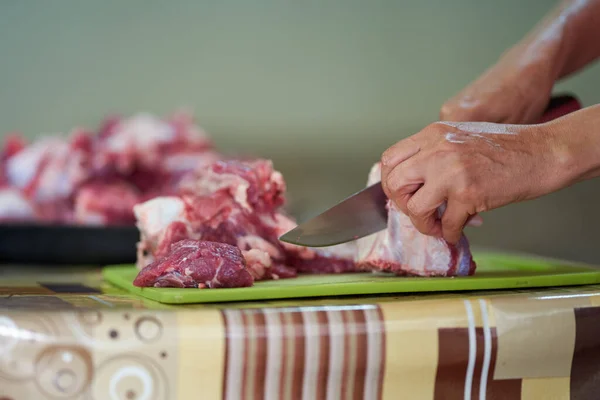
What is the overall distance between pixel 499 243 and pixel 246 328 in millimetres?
2754

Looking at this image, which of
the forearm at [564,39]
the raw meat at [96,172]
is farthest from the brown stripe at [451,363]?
the raw meat at [96,172]

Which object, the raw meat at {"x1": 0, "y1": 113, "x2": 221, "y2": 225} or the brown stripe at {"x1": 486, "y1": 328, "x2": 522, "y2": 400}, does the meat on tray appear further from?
the brown stripe at {"x1": 486, "y1": 328, "x2": 522, "y2": 400}

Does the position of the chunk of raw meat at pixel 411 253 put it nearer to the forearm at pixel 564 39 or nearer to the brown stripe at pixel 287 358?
the brown stripe at pixel 287 358

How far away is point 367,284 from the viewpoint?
1.24m

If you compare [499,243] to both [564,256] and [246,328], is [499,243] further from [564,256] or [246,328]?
[246,328]

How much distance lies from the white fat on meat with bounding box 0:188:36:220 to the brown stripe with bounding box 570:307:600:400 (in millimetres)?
1715

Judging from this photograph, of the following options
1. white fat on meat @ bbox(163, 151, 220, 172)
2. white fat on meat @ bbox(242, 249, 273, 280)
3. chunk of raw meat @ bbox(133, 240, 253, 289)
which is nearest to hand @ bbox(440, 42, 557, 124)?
white fat on meat @ bbox(242, 249, 273, 280)

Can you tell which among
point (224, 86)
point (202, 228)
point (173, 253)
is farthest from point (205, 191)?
point (224, 86)

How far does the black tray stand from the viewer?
198cm

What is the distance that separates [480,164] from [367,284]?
26 centimetres

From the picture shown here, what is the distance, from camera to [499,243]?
11.8 feet

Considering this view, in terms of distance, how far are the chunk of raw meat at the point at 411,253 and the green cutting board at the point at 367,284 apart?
0.03 metres

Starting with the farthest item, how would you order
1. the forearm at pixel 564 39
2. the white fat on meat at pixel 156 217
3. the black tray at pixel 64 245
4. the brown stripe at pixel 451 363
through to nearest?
1. the black tray at pixel 64 245
2. the forearm at pixel 564 39
3. the white fat on meat at pixel 156 217
4. the brown stripe at pixel 451 363

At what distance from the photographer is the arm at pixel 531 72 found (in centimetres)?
179
